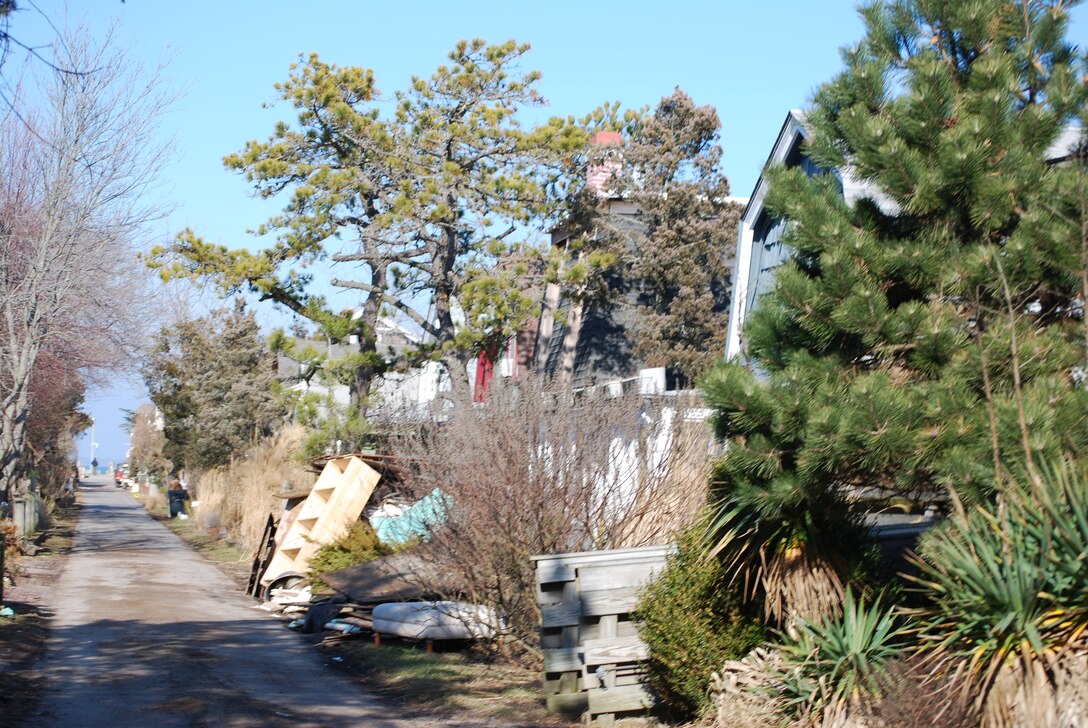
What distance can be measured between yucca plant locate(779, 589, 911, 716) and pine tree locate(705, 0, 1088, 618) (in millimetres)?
737

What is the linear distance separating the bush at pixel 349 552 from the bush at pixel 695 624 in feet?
25.0

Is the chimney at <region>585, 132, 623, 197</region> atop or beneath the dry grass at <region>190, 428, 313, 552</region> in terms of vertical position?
atop

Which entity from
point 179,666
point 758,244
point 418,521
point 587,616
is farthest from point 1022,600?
point 758,244

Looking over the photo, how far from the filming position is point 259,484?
26.5 meters

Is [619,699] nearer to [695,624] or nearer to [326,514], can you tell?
[695,624]

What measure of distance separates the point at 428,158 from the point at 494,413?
11.8 meters

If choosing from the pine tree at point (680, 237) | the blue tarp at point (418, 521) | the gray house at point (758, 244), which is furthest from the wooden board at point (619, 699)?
the pine tree at point (680, 237)

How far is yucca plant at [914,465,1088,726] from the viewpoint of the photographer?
519 centimetres

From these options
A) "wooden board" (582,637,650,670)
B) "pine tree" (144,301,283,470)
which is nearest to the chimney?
"pine tree" (144,301,283,470)

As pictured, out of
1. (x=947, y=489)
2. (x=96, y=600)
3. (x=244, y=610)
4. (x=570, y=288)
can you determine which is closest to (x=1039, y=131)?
(x=947, y=489)

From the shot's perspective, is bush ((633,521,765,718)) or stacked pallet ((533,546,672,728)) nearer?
bush ((633,521,765,718))

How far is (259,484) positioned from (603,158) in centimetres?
1121

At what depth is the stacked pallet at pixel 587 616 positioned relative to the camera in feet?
29.6

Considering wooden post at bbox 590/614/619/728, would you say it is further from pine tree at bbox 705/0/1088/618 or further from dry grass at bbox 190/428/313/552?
dry grass at bbox 190/428/313/552
